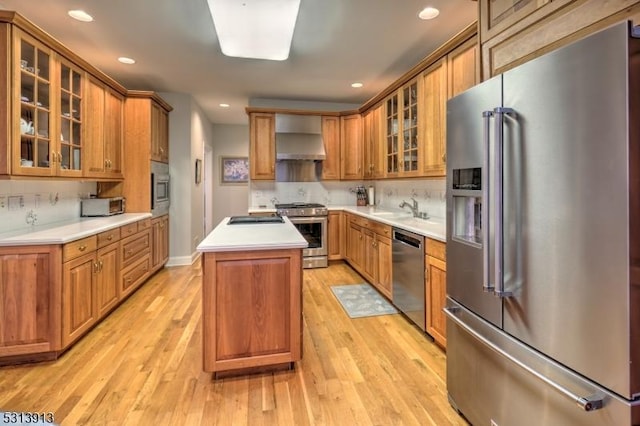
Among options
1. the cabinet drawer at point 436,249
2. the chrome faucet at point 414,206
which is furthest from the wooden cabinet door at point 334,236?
the cabinet drawer at point 436,249

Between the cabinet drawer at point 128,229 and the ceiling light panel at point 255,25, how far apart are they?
2.04 metres

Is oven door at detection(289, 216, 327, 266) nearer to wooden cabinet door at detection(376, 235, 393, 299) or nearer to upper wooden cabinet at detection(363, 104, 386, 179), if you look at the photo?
upper wooden cabinet at detection(363, 104, 386, 179)

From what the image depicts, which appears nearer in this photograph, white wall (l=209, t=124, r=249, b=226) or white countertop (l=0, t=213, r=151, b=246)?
white countertop (l=0, t=213, r=151, b=246)

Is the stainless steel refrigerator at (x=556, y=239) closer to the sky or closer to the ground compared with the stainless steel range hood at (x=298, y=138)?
closer to the ground

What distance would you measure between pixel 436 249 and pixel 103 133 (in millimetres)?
3613

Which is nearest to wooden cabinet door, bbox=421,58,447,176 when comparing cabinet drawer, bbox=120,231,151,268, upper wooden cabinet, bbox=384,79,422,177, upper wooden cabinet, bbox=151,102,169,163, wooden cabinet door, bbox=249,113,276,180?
upper wooden cabinet, bbox=384,79,422,177

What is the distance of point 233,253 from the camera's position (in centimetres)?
213

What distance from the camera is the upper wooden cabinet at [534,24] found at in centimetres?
121

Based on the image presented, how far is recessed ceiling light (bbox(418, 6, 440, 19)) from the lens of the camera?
2701 millimetres

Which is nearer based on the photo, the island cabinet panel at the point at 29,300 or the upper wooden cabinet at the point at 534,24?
the upper wooden cabinet at the point at 534,24

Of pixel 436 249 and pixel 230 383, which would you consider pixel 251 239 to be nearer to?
pixel 230 383

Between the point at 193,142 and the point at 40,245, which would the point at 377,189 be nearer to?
the point at 193,142

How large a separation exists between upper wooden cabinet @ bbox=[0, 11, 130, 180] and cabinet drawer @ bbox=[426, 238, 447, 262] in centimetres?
303

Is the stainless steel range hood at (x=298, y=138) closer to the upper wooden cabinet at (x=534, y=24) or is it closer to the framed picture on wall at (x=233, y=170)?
the framed picture on wall at (x=233, y=170)
